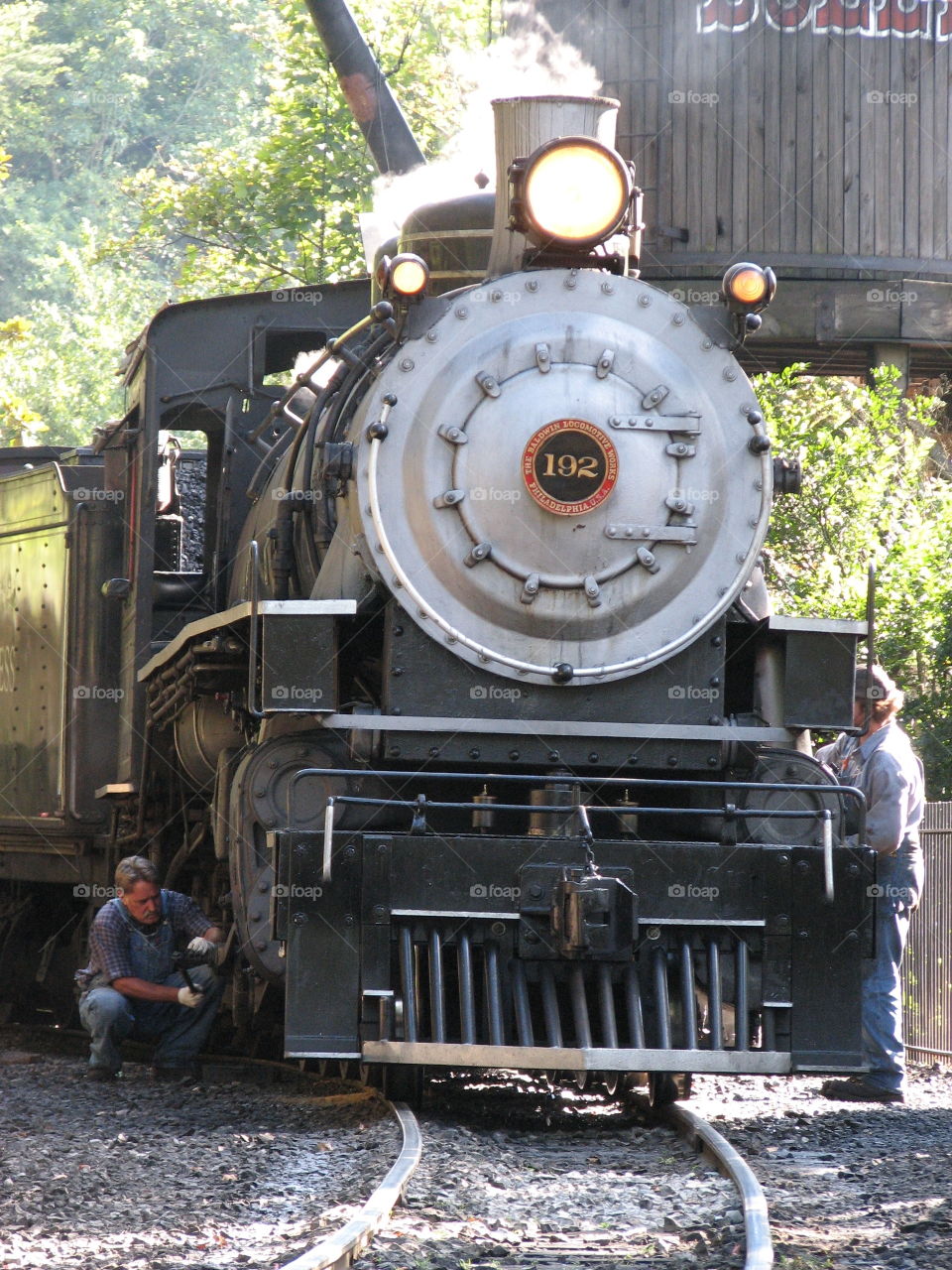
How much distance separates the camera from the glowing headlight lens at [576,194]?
5.98 meters

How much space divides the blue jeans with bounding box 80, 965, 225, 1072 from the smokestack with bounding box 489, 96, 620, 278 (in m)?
3.11

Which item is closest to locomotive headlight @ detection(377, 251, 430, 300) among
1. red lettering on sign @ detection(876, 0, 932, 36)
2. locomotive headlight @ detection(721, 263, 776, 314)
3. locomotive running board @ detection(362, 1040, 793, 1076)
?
locomotive headlight @ detection(721, 263, 776, 314)

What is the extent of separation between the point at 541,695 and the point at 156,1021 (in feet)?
8.25

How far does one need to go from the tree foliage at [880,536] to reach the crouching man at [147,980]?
13.9ft

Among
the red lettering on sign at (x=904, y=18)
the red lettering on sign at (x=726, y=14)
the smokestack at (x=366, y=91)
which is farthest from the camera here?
the red lettering on sign at (x=904, y=18)

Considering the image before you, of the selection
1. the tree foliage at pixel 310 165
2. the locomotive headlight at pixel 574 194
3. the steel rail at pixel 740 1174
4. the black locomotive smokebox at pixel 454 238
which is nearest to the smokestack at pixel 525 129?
the locomotive headlight at pixel 574 194

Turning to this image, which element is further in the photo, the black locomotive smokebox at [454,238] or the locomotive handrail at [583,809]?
the black locomotive smokebox at [454,238]

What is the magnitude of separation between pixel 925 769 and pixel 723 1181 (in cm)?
652

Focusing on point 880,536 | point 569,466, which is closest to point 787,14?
point 880,536

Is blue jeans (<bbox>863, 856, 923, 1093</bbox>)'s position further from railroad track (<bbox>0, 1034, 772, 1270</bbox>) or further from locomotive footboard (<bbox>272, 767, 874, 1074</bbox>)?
locomotive footboard (<bbox>272, 767, 874, 1074</bbox>)

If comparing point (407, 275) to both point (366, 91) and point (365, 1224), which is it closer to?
point (365, 1224)

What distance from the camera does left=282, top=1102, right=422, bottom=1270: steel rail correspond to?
12.2 feet

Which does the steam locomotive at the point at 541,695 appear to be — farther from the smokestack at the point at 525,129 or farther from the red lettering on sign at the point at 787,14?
the red lettering on sign at the point at 787,14

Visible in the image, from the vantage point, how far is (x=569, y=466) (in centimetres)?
589
